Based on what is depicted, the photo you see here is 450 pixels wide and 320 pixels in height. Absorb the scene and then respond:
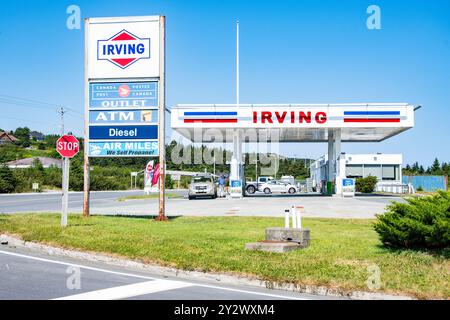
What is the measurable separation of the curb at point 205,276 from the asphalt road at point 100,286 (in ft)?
0.57

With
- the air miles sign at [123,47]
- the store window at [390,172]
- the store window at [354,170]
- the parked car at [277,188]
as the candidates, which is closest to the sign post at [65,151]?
A: the air miles sign at [123,47]

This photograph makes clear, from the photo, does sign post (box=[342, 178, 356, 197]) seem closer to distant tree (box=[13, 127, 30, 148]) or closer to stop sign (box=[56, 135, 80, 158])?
stop sign (box=[56, 135, 80, 158])

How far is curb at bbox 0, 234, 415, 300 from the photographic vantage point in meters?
7.90

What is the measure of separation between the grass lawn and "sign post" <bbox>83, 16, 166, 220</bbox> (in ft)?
10.6

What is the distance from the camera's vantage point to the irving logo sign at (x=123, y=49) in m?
18.7

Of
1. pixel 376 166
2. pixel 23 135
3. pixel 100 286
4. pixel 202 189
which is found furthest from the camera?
pixel 23 135

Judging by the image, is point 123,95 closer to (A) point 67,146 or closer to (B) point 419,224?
(A) point 67,146

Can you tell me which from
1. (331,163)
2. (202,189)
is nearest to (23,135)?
(202,189)

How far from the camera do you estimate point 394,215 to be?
10930 mm

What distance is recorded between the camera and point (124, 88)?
18828mm

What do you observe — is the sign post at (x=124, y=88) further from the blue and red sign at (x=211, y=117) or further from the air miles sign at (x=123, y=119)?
the blue and red sign at (x=211, y=117)

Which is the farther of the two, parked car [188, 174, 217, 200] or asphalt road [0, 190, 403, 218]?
parked car [188, 174, 217, 200]

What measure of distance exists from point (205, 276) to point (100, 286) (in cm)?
189

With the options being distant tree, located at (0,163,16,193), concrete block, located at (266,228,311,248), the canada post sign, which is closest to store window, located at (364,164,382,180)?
distant tree, located at (0,163,16,193)
